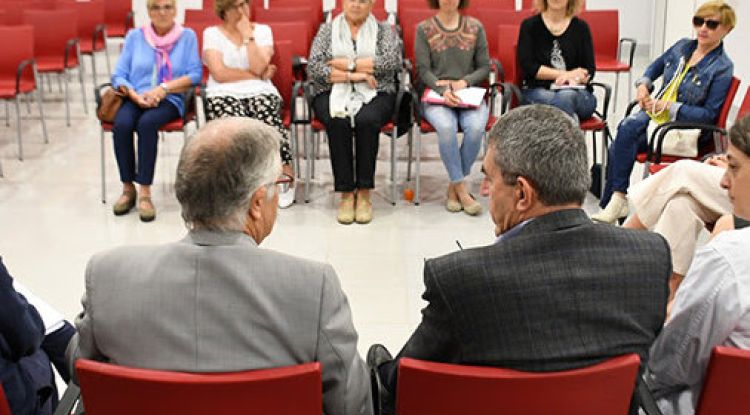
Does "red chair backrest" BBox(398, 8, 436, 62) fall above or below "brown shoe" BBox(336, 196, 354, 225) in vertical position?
above

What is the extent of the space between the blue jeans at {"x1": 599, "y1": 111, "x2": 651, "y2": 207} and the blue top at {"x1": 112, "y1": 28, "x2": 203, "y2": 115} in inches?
97.5

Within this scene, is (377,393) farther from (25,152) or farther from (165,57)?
(25,152)

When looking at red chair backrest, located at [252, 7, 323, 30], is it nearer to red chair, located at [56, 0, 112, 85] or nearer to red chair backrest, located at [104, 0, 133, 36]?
red chair, located at [56, 0, 112, 85]

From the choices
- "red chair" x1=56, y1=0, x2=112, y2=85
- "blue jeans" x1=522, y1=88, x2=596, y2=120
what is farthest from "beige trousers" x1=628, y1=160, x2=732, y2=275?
"red chair" x1=56, y1=0, x2=112, y2=85

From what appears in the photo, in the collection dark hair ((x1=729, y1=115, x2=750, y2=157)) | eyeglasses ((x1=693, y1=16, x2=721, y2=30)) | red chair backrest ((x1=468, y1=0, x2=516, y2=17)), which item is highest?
red chair backrest ((x1=468, y1=0, x2=516, y2=17))

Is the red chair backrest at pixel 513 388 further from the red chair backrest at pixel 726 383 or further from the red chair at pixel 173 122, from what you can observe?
the red chair at pixel 173 122

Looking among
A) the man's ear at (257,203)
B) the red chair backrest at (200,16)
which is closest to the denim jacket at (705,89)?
the man's ear at (257,203)

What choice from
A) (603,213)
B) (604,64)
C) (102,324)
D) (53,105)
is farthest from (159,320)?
(53,105)

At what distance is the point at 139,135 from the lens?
4.96m

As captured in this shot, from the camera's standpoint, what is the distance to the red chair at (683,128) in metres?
4.27

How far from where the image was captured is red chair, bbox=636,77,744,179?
4.27m

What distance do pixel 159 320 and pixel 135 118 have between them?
3.54 meters

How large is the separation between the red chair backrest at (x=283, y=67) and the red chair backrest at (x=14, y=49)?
2.07m

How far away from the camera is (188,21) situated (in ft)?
21.3
